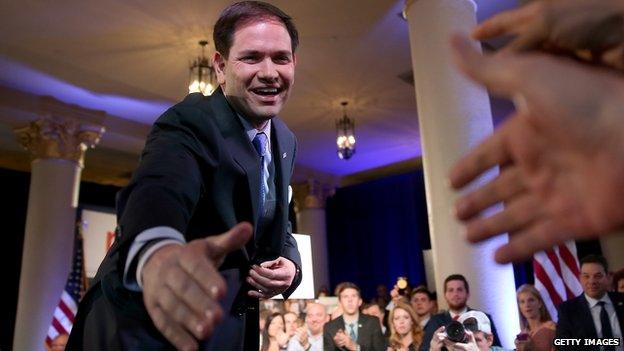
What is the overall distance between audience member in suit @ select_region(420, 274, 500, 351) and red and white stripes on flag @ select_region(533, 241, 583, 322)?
206cm

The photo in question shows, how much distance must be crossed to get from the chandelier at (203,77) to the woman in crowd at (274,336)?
258cm

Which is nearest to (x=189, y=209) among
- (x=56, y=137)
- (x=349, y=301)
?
(x=349, y=301)

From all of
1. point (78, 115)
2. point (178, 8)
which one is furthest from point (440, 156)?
point (78, 115)

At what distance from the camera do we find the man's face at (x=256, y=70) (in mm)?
1376

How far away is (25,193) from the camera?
11.2m

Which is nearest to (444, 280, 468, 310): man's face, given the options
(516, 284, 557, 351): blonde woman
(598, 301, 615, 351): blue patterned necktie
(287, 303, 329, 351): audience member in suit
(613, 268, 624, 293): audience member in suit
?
(598, 301, 615, 351): blue patterned necktie

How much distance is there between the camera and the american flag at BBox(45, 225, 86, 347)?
6.54 meters

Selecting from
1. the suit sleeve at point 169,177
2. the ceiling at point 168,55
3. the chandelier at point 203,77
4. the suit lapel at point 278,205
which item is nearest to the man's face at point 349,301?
the chandelier at point 203,77

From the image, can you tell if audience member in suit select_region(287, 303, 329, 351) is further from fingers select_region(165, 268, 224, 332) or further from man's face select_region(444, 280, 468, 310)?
fingers select_region(165, 268, 224, 332)

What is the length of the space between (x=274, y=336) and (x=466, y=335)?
128 inches

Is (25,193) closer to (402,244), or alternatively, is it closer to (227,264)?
(402,244)

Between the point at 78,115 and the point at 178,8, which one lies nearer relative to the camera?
the point at 178,8

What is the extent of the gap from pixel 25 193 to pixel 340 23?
8.06 metres

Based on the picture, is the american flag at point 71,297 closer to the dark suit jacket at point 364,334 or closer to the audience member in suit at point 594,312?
the dark suit jacket at point 364,334
